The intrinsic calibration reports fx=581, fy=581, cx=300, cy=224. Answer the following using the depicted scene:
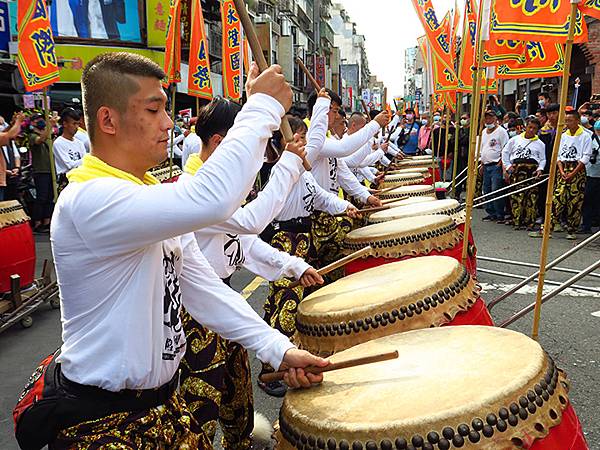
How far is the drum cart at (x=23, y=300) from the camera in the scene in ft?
14.9

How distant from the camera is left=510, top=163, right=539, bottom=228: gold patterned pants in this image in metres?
9.23

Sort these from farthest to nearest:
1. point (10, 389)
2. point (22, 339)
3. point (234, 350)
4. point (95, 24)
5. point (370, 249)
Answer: point (95, 24)
point (22, 339)
point (10, 389)
point (370, 249)
point (234, 350)

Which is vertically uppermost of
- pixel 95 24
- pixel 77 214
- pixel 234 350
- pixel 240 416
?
pixel 95 24

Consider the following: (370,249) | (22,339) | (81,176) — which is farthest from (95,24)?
(81,176)

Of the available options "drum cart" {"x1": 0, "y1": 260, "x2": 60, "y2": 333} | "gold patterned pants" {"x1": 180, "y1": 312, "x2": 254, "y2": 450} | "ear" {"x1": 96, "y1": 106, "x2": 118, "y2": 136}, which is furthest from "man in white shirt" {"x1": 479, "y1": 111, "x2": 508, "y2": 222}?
"ear" {"x1": 96, "y1": 106, "x2": 118, "y2": 136}

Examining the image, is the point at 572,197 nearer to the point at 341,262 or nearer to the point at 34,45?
the point at 341,262

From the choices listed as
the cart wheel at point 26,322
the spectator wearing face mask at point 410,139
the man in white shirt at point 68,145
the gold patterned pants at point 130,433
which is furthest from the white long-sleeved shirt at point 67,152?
the spectator wearing face mask at point 410,139

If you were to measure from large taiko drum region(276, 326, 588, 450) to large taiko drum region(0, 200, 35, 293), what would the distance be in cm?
370

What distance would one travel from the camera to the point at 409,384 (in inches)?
60.6

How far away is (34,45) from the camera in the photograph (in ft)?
20.0

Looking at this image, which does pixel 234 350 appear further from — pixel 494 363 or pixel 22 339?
pixel 22 339

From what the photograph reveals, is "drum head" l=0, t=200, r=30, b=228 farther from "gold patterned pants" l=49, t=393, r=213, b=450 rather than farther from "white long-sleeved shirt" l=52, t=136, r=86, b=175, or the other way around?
"white long-sleeved shirt" l=52, t=136, r=86, b=175

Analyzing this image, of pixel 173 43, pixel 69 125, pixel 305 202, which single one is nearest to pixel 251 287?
pixel 305 202

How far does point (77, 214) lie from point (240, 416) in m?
1.50
